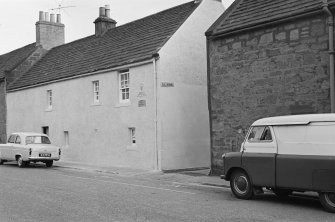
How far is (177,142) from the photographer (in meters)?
19.5

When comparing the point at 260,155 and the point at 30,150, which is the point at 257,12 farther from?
the point at 30,150

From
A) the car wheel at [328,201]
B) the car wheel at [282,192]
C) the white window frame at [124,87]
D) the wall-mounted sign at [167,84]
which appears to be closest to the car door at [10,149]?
the white window frame at [124,87]

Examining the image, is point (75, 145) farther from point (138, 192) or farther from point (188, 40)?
point (138, 192)

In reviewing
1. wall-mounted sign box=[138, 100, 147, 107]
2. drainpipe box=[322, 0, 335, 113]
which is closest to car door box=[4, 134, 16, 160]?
wall-mounted sign box=[138, 100, 147, 107]

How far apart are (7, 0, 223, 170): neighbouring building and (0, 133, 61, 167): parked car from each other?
7.55ft

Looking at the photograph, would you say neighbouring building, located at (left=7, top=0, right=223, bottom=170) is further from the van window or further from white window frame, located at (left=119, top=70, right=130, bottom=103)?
the van window

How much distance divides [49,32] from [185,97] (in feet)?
57.5

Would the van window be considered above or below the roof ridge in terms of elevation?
below

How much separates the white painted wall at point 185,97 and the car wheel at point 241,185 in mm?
7436

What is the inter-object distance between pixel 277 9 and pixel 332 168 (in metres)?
7.64

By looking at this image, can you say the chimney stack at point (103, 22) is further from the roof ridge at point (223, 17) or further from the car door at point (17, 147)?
Answer: the roof ridge at point (223, 17)

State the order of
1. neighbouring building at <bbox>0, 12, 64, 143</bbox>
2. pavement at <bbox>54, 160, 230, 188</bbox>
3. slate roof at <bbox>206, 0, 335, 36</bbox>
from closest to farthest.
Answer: slate roof at <bbox>206, 0, 335, 36</bbox> < pavement at <bbox>54, 160, 230, 188</bbox> < neighbouring building at <bbox>0, 12, 64, 143</bbox>

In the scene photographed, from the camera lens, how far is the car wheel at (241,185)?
11083 mm

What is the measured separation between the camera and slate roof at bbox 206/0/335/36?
14.3m
